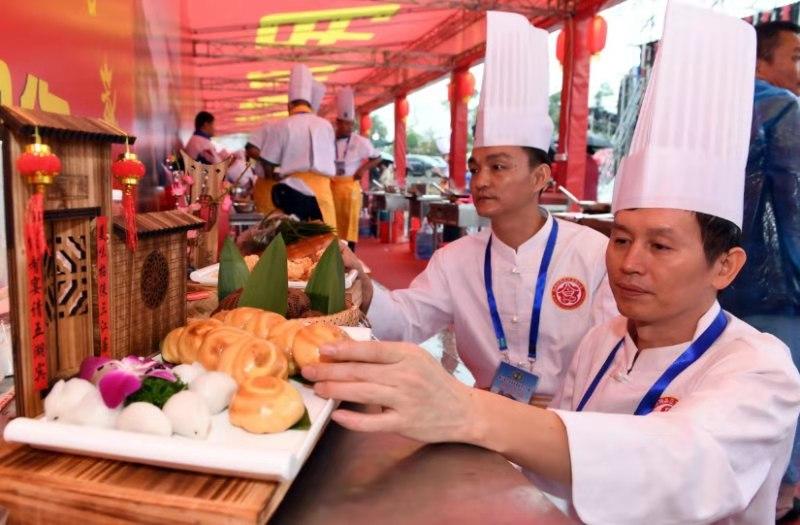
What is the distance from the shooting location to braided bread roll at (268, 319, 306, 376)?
0.95 metres

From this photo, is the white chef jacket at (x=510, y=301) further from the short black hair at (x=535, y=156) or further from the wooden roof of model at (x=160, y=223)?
the wooden roof of model at (x=160, y=223)

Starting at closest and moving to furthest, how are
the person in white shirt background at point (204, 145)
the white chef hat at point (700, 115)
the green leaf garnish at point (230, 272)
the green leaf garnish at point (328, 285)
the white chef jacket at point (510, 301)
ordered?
the white chef hat at point (700, 115), the green leaf garnish at point (328, 285), the green leaf garnish at point (230, 272), the white chef jacket at point (510, 301), the person in white shirt background at point (204, 145)

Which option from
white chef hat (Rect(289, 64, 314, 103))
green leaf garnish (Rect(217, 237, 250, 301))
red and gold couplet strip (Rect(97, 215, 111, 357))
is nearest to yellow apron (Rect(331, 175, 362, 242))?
white chef hat (Rect(289, 64, 314, 103))

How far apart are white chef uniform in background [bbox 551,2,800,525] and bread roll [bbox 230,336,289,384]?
427 millimetres

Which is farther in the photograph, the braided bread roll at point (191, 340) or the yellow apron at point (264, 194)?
the yellow apron at point (264, 194)

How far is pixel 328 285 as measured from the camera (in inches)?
57.2

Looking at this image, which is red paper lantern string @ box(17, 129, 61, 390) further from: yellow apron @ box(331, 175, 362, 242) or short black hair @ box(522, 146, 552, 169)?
yellow apron @ box(331, 175, 362, 242)

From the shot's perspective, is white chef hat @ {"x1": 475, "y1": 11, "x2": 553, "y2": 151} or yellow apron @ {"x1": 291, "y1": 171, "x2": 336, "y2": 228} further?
yellow apron @ {"x1": 291, "y1": 171, "x2": 336, "y2": 228}

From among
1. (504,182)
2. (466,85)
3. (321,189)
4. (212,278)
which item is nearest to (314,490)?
(212,278)

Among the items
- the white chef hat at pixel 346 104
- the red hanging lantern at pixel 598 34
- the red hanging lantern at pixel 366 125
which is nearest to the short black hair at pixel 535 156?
the white chef hat at pixel 346 104

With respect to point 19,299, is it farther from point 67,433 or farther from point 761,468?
point 761,468

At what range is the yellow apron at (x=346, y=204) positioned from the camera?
7.45m

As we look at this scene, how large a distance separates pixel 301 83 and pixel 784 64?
11.8 feet

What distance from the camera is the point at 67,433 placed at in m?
0.68
